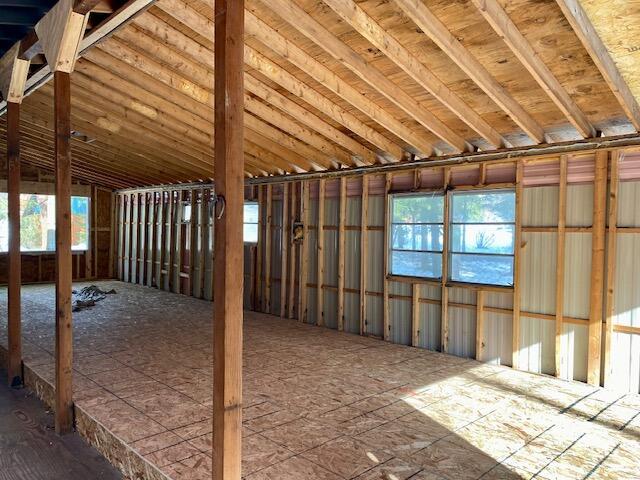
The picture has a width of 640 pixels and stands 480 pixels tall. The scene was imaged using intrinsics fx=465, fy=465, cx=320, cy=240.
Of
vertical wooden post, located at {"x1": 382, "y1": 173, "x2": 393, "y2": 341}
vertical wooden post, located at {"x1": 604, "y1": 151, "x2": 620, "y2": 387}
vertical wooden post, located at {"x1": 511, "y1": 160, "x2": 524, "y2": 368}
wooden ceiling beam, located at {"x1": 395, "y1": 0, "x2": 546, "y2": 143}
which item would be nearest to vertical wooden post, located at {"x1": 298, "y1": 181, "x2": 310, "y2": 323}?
vertical wooden post, located at {"x1": 382, "y1": 173, "x2": 393, "y2": 341}

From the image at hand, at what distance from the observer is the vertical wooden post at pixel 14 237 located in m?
5.12

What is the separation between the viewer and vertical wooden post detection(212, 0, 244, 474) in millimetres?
2289

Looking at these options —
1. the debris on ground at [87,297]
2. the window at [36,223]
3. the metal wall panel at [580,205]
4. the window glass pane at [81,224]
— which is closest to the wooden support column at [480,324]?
the metal wall panel at [580,205]

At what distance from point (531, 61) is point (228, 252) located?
3195mm

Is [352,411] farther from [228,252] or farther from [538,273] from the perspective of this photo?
[538,273]

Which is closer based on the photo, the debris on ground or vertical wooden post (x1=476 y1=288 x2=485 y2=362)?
vertical wooden post (x1=476 y1=288 x2=485 y2=362)

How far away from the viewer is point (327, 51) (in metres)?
4.31

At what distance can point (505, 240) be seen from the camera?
5930mm

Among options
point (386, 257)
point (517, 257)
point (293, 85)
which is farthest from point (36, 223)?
point (517, 257)

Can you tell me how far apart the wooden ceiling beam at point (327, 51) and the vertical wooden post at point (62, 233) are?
5.76ft

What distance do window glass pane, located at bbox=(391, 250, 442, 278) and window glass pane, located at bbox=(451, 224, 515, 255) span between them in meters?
0.35

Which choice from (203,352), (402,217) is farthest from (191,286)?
(402,217)

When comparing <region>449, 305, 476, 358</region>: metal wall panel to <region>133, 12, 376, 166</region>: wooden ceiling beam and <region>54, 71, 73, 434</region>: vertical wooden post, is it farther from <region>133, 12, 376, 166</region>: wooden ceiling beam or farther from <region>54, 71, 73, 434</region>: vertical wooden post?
<region>54, 71, 73, 434</region>: vertical wooden post

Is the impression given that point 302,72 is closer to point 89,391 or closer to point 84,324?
point 89,391
